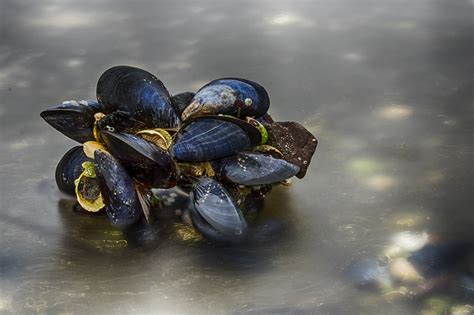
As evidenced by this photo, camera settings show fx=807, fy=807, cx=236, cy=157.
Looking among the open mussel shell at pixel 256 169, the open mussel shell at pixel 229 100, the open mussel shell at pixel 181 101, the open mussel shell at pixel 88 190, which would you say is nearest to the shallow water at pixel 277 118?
the open mussel shell at pixel 88 190

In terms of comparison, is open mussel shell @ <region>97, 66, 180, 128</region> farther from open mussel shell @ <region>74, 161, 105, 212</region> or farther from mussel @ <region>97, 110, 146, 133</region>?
open mussel shell @ <region>74, 161, 105, 212</region>

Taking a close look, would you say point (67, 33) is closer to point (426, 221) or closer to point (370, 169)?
point (370, 169)

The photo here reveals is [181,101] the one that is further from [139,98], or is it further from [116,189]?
[116,189]

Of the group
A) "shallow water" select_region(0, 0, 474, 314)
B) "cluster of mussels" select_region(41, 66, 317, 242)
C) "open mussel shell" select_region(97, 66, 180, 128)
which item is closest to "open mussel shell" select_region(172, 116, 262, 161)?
"cluster of mussels" select_region(41, 66, 317, 242)

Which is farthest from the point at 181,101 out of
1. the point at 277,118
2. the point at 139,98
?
the point at 277,118

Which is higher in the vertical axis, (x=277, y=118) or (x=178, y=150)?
(x=178, y=150)

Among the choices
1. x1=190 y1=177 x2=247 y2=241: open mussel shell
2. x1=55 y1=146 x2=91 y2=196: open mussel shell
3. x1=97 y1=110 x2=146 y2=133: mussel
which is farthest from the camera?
x1=55 y1=146 x2=91 y2=196: open mussel shell
